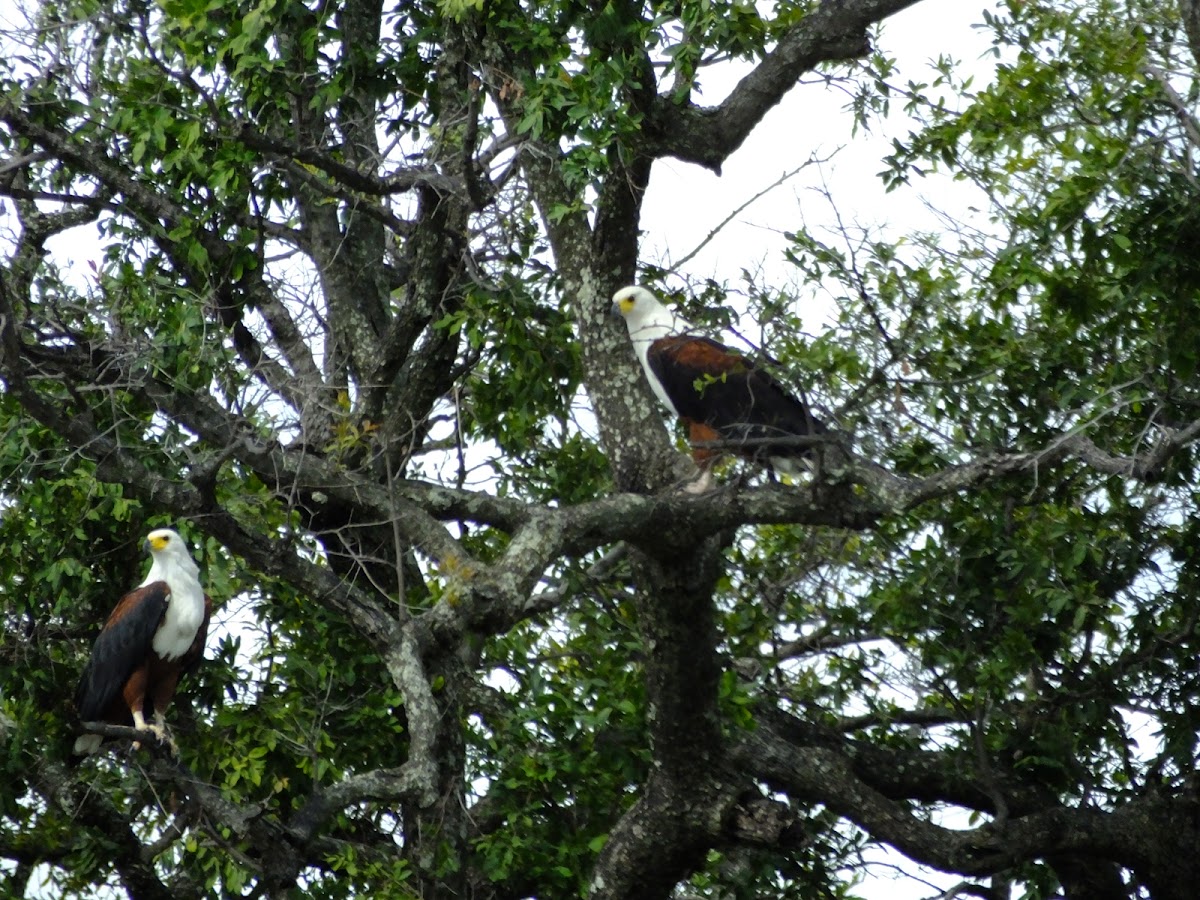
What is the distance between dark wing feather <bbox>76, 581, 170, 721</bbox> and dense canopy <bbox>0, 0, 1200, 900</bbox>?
8.4 inches

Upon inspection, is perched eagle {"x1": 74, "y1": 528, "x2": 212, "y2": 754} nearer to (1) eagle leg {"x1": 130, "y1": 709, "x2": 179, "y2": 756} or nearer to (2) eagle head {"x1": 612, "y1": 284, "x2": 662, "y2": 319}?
(1) eagle leg {"x1": 130, "y1": 709, "x2": 179, "y2": 756}

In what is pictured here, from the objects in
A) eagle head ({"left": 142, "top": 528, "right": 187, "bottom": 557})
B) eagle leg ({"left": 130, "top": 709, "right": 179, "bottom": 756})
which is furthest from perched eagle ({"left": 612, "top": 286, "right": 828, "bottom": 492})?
eagle leg ({"left": 130, "top": 709, "right": 179, "bottom": 756})

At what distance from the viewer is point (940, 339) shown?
616 cm

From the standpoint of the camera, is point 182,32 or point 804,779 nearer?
point 804,779

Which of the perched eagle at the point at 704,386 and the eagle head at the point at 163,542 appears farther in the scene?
the eagle head at the point at 163,542

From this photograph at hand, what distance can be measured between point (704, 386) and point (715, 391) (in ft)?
1.28

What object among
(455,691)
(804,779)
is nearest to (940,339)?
(804,779)

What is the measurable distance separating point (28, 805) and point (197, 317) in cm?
211

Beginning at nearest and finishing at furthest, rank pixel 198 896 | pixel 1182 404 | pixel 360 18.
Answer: pixel 1182 404
pixel 198 896
pixel 360 18

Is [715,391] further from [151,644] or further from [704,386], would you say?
[151,644]

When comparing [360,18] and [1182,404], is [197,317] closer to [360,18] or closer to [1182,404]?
[360,18]

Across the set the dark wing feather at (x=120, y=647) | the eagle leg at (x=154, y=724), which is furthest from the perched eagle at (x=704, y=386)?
the eagle leg at (x=154, y=724)

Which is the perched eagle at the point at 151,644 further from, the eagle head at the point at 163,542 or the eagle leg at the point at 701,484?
the eagle leg at the point at 701,484

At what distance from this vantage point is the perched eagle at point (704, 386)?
6.00m
